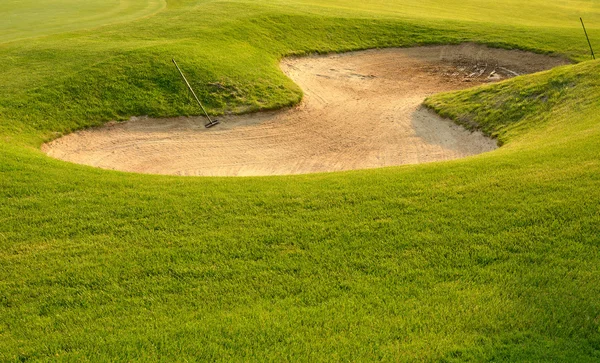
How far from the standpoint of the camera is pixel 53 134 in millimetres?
16094

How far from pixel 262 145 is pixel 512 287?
423 inches

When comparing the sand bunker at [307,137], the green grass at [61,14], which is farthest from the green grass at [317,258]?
the green grass at [61,14]

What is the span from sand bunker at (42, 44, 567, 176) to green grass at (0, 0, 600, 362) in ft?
6.23

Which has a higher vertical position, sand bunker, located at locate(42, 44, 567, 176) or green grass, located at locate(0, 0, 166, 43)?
green grass, located at locate(0, 0, 166, 43)

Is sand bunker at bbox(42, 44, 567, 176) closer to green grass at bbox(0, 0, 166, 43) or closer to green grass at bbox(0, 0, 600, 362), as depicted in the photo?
green grass at bbox(0, 0, 600, 362)

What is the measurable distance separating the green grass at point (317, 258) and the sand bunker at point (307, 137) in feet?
6.23

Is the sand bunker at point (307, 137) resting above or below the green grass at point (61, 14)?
below

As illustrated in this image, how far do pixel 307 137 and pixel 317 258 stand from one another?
965 centimetres

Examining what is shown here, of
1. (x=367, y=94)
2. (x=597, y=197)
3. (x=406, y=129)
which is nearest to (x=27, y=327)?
(x=597, y=197)

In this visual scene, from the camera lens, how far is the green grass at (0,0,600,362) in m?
6.60

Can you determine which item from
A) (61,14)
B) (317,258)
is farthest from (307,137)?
(61,14)

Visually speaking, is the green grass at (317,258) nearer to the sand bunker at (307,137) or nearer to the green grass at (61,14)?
the sand bunker at (307,137)

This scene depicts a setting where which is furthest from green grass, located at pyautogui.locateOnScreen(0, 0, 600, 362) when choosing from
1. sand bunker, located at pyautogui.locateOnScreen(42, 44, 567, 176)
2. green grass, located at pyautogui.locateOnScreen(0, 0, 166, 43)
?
green grass, located at pyautogui.locateOnScreen(0, 0, 166, 43)

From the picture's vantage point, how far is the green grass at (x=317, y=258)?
21.6 ft
